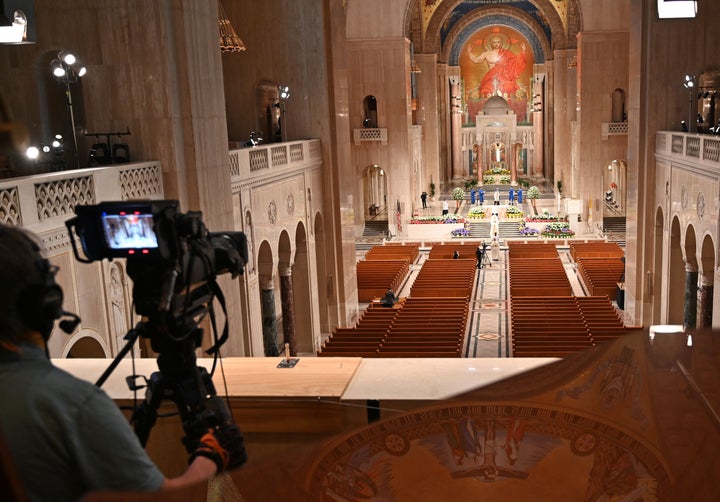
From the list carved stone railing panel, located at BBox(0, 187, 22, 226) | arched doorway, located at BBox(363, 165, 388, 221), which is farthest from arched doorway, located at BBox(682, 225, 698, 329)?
arched doorway, located at BBox(363, 165, 388, 221)

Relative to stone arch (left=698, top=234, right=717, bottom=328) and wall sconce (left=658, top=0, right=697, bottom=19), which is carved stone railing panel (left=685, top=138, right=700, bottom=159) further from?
wall sconce (left=658, top=0, right=697, bottom=19)

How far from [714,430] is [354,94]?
95.9 feet

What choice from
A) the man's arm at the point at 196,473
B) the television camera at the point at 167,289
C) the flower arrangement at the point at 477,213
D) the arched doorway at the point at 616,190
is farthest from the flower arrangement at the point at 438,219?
the man's arm at the point at 196,473

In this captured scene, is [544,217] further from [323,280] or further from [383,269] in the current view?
[323,280]

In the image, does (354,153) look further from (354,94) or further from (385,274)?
(385,274)

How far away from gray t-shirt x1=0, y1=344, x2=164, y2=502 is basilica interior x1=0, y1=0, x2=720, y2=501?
0.57 m

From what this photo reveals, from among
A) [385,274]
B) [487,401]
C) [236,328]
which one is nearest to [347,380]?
[487,401]

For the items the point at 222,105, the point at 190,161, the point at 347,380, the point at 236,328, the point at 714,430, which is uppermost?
the point at 222,105

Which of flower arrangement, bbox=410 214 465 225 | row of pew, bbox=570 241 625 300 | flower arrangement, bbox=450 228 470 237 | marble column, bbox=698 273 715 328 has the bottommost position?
row of pew, bbox=570 241 625 300

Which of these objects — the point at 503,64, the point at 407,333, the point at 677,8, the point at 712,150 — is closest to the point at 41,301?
the point at 407,333

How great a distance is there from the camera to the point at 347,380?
4.27 metres

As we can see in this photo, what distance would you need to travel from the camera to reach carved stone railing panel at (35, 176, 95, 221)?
7.29 meters

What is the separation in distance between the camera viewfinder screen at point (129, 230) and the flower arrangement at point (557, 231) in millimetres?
28341

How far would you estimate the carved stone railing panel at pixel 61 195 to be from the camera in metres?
7.29
